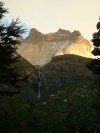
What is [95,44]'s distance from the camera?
43.2 metres

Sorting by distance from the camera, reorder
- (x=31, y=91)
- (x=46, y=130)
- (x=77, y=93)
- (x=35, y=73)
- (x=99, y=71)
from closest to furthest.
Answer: (x=46, y=130), (x=77, y=93), (x=99, y=71), (x=31, y=91), (x=35, y=73)

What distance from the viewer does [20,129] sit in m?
19.2

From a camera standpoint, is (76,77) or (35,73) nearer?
(35,73)

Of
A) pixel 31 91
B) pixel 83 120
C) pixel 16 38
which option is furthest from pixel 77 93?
pixel 31 91

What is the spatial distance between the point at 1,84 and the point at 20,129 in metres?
5.90

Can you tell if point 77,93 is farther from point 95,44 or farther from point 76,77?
point 76,77

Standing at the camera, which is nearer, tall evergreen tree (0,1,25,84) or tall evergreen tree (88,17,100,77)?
tall evergreen tree (0,1,25,84)

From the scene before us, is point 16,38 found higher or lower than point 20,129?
higher

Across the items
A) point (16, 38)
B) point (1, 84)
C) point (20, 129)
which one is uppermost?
point (16, 38)

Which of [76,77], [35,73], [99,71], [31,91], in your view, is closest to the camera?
[99,71]

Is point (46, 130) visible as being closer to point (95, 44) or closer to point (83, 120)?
point (83, 120)

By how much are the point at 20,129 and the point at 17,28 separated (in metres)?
7.94

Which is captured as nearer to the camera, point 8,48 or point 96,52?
point 8,48

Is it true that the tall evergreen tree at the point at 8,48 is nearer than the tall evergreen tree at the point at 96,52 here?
Yes
